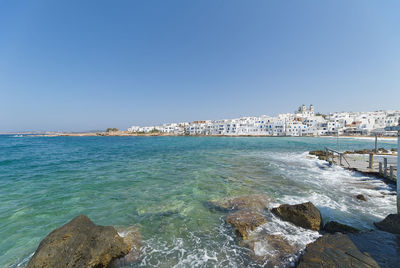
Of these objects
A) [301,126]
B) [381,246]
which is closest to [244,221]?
[381,246]

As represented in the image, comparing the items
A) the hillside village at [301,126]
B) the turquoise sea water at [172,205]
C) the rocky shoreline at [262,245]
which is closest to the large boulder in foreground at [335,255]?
the rocky shoreline at [262,245]

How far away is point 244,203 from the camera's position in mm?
6926

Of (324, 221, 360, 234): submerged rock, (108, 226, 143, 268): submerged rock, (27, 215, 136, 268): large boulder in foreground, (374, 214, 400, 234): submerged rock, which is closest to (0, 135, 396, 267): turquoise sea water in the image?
(108, 226, 143, 268): submerged rock

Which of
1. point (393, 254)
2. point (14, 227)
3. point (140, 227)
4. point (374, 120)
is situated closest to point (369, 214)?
point (393, 254)

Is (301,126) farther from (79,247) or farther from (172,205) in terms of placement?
(79,247)

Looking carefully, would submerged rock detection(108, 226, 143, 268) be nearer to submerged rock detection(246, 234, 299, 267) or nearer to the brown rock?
the brown rock

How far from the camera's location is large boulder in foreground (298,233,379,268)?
9.73ft

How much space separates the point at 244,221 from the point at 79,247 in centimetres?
458

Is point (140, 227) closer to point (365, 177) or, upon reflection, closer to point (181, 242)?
point (181, 242)

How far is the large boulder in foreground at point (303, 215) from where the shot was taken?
5.13 m

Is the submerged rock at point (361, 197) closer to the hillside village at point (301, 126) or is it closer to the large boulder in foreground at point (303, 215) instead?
the large boulder in foreground at point (303, 215)

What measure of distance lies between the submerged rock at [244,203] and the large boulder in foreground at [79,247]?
3882 millimetres

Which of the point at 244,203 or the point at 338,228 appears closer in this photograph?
the point at 338,228

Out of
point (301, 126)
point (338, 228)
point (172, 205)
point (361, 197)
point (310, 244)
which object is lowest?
point (172, 205)
